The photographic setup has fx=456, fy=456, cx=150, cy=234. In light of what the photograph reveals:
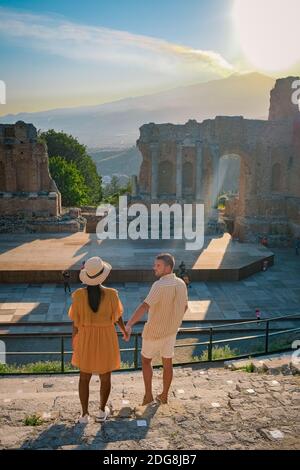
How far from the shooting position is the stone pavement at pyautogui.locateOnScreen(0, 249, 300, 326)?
14.9 metres

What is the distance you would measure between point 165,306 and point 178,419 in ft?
4.11

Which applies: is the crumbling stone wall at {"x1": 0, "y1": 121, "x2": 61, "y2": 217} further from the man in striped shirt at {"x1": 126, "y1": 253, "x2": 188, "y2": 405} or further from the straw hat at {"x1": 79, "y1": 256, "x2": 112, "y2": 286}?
the straw hat at {"x1": 79, "y1": 256, "x2": 112, "y2": 286}

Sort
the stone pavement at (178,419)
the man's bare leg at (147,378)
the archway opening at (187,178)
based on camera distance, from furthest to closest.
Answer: the archway opening at (187,178)
the man's bare leg at (147,378)
the stone pavement at (178,419)

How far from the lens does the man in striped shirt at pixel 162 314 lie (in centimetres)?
537

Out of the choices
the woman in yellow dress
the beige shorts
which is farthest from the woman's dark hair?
the beige shorts

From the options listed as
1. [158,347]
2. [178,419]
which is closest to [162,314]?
[158,347]

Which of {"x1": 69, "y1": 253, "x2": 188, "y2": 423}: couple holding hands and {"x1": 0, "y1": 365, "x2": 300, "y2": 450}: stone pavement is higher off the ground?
{"x1": 69, "y1": 253, "x2": 188, "y2": 423}: couple holding hands

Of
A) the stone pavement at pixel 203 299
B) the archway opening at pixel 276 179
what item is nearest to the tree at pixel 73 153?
the archway opening at pixel 276 179

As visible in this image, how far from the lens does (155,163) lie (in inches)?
1132

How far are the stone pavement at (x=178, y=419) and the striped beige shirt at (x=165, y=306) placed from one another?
2.94 feet

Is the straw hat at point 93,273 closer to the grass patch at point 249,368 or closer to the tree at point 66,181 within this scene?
the grass patch at point 249,368

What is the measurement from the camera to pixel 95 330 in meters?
5.07
